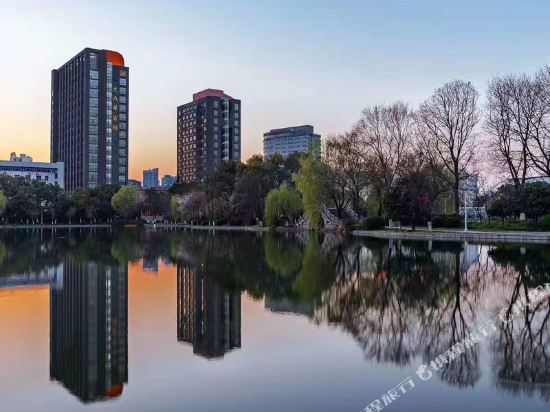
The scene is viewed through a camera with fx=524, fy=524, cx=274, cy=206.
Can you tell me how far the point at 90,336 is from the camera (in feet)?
26.2

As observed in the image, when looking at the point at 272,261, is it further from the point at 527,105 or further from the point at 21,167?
the point at 21,167

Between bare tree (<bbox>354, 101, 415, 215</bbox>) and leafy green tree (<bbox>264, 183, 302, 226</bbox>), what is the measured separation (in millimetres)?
9280

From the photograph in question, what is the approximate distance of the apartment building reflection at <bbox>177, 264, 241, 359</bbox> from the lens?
774cm

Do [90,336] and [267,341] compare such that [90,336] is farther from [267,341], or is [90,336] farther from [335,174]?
[335,174]

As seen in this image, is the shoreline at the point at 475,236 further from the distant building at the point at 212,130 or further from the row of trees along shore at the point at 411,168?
the distant building at the point at 212,130

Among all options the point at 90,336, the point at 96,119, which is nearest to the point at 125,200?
the point at 96,119

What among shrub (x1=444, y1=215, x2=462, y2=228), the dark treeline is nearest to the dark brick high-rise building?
the dark treeline

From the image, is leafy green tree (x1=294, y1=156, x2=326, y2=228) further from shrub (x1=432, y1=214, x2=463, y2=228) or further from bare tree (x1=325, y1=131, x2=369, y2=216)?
shrub (x1=432, y1=214, x2=463, y2=228)

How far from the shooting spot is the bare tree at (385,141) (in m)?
41.8

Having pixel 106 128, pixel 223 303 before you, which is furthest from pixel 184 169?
pixel 223 303

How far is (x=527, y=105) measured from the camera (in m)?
34.5

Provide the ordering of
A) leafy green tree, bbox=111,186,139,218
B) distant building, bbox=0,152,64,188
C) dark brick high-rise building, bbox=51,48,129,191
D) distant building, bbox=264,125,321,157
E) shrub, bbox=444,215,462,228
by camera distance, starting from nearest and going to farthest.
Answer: shrub, bbox=444,215,462,228 < leafy green tree, bbox=111,186,139,218 < distant building, bbox=0,152,64,188 < dark brick high-rise building, bbox=51,48,129,191 < distant building, bbox=264,125,321,157

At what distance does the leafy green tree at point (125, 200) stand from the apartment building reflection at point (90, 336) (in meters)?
63.0

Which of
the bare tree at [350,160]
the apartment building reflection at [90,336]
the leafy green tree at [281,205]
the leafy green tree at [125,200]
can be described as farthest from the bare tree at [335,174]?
the leafy green tree at [125,200]
